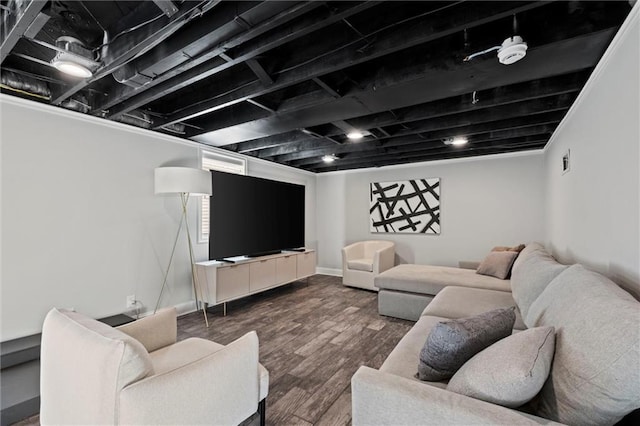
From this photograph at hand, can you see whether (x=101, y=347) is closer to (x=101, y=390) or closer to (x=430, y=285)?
(x=101, y=390)

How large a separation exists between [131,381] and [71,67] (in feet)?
7.12

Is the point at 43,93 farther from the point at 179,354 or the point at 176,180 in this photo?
the point at 179,354

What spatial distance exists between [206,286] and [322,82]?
2.90m

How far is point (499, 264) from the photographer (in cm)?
367

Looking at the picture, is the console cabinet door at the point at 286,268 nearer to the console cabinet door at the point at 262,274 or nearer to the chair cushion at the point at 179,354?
the console cabinet door at the point at 262,274

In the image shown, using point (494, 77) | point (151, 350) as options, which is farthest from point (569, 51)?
point (151, 350)

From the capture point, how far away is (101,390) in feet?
3.69

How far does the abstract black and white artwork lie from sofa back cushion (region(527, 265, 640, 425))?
13.6ft

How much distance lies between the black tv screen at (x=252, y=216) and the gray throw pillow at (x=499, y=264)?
311 centimetres

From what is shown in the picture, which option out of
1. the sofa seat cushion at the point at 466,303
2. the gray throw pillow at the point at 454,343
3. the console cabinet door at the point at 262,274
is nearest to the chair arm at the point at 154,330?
the gray throw pillow at the point at 454,343

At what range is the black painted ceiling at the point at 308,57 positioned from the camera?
160 centimetres

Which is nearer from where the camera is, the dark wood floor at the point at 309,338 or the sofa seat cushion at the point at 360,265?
the dark wood floor at the point at 309,338

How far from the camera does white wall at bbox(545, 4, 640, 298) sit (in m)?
1.51

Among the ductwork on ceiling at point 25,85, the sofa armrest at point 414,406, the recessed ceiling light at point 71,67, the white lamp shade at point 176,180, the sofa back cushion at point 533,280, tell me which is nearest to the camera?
the sofa armrest at point 414,406
